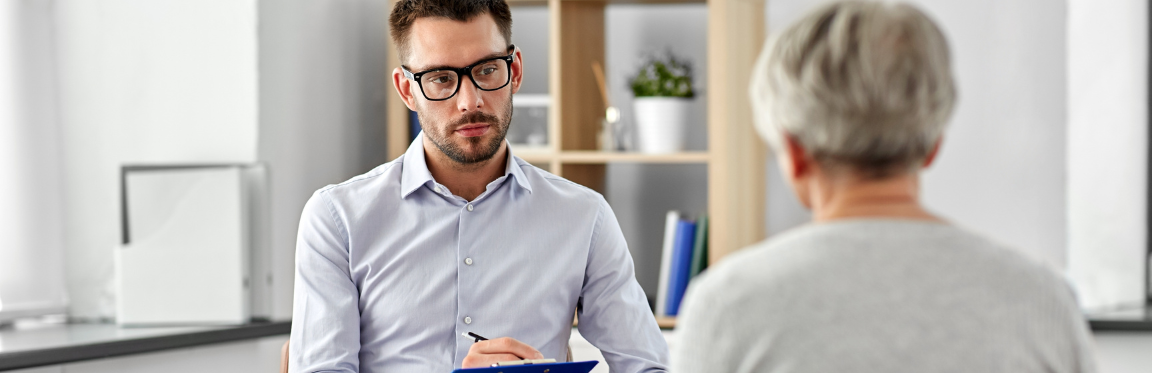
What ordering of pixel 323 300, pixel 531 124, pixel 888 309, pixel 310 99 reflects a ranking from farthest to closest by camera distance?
pixel 531 124, pixel 310 99, pixel 323 300, pixel 888 309

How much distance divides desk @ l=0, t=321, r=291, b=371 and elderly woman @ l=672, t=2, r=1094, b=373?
1.68m

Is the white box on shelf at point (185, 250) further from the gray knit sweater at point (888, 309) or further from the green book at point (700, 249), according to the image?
the gray knit sweater at point (888, 309)

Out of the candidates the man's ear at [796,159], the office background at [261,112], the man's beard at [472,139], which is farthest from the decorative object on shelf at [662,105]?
the man's ear at [796,159]

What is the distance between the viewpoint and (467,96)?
140cm

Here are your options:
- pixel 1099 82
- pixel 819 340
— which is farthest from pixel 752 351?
pixel 1099 82

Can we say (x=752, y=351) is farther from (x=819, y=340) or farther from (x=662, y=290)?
(x=662, y=290)

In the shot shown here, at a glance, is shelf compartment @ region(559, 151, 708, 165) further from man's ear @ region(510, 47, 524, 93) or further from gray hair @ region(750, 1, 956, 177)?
gray hair @ region(750, 1, 956, 177)

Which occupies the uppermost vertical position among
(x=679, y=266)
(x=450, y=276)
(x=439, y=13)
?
(x=439, y=13)

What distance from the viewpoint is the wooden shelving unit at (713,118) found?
228 centimetres

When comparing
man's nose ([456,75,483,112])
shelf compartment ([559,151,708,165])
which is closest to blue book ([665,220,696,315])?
shelf compartment ([559,151,708,165])

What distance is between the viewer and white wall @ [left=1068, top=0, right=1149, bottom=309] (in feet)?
7.20

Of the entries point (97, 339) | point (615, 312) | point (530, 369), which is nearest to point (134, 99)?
point (97, 339)

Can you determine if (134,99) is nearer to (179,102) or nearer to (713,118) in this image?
(179,102)

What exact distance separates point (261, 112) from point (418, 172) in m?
0.87
